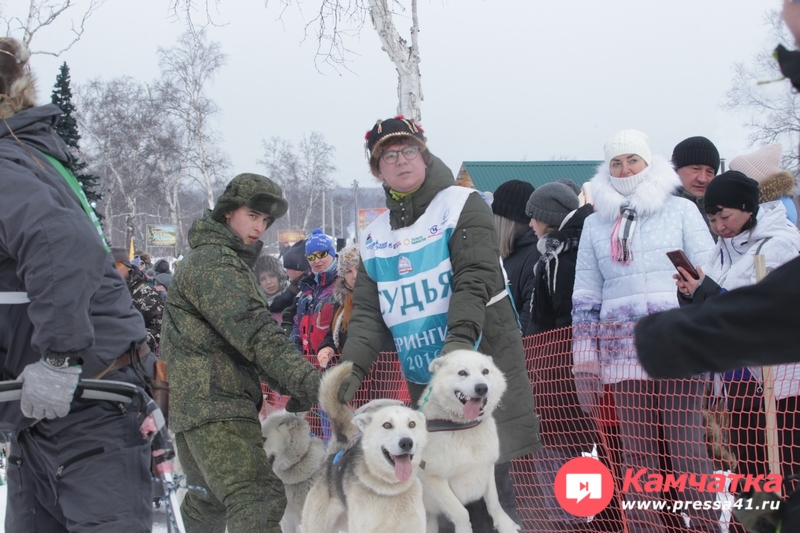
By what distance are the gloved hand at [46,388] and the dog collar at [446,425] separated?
1456 millimetres

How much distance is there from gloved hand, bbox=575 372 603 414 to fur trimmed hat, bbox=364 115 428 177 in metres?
1.57

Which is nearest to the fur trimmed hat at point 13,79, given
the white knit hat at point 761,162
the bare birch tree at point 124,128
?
the white knit hat at point 761,162

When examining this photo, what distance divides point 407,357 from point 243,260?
916mm

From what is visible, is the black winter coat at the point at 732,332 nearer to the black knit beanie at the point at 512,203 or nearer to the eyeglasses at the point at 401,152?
the eyeglasses at the point at 401,152

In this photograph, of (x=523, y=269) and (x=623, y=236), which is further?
(x=523, y=269)

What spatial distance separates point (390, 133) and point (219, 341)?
3.97 ft

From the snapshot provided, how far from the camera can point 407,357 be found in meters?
3.13

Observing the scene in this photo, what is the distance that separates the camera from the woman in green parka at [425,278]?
2883 millimetres

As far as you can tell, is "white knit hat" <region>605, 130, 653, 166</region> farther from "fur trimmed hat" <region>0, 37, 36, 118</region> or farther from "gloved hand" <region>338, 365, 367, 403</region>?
"fur trimmed hat" <region>0, 37, 36, 118</region>

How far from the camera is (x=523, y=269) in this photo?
475 cm

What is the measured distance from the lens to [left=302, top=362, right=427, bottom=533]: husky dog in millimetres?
2791

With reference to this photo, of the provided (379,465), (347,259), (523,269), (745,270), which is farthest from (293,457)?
(745,270)

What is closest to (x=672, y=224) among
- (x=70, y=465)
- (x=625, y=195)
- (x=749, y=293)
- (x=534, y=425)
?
(x=625, y=195)

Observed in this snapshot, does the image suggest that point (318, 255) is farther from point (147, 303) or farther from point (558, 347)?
point (558, 347)
